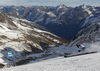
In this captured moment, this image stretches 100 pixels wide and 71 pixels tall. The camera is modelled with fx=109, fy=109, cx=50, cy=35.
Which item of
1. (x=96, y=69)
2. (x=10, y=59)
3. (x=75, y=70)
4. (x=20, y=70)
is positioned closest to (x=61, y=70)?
(x=75, y=70)

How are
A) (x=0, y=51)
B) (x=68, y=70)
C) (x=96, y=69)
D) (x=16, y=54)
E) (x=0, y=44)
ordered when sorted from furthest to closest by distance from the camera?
1. (x=0, y=44)
2. (x=16, y=54)
3. (x=0, y=51)
4. (x=68, y=70)
5. (x=96, y=69)

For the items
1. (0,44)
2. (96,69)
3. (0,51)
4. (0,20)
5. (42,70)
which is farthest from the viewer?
(0,20)

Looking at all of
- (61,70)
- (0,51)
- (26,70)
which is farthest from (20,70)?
(0,51)

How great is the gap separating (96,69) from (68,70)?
3.52 metres

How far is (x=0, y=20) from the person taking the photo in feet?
644

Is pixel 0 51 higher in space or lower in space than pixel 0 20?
lower

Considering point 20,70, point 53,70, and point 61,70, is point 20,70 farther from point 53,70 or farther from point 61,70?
point 61,70

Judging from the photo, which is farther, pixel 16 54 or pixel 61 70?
pixel 16 54

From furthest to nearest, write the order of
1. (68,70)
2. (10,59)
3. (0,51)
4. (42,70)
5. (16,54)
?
1. (16,54)
2. (0,51)
3. (10,59)
4. (42,70)
5. (68,70)

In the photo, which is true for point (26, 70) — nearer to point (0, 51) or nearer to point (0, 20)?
point (0, 51)

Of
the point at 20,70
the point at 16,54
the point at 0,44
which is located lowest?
the point at 16,54

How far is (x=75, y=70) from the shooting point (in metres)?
14.3

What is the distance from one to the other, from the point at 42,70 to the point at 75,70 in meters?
4.74

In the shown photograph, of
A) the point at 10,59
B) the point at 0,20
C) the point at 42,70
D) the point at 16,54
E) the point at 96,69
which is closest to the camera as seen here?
the point at 96,69
